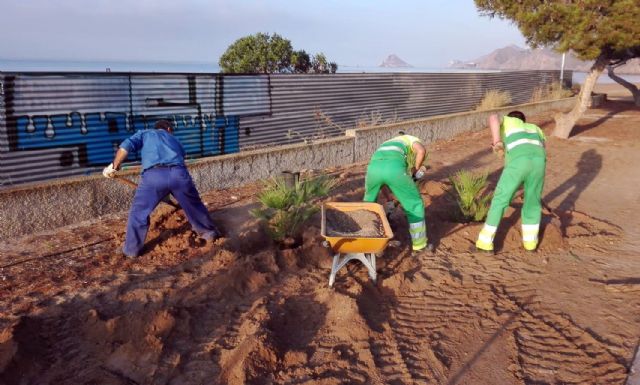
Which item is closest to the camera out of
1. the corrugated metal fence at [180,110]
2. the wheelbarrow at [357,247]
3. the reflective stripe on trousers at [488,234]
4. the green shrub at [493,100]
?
the wheelbarrow at [357,247]

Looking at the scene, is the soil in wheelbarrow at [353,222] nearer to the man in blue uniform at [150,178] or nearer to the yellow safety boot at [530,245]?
the man in blue uniform at [150,178]

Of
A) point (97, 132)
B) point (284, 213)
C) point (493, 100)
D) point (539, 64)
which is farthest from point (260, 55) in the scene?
point (539, 64)

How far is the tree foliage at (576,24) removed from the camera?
37.7 ft

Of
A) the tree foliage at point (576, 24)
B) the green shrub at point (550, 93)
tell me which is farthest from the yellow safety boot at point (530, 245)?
the green shrub at point (550, 93)

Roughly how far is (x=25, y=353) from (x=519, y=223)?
553 centimetres

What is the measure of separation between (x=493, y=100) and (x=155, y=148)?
13.1 m

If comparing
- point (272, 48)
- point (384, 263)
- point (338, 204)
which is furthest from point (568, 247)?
point (272, 48)

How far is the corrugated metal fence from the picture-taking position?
6676 mm

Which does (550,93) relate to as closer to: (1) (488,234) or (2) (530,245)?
(2) (530,245)

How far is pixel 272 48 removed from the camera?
1633cm

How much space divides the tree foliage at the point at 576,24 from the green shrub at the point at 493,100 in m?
2.98

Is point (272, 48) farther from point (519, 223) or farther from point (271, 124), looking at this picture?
point (519, 223)

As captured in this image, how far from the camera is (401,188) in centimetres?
544

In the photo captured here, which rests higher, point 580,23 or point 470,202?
point 580,23
